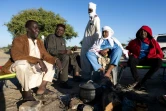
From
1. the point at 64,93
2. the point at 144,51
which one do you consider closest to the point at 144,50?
the point at 144,51

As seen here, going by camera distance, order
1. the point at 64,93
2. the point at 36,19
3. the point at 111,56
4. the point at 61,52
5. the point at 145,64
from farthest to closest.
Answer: the point at 36,19 < the point at 61,52 < the point at 145,64 < the point at 111,56 < the point at 64,93

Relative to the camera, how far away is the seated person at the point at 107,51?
5160mm

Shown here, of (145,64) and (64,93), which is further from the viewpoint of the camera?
(145,64)

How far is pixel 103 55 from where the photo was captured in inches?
211

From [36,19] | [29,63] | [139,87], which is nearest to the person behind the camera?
[29,63]

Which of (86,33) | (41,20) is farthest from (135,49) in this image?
(41,20)

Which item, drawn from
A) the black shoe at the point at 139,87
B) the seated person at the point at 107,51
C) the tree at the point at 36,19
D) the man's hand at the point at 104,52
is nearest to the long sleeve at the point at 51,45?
the seated person at the point at 107,51

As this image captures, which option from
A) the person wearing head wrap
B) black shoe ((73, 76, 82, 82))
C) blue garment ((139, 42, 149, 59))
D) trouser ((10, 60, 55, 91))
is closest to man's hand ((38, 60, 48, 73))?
trouser ((10, 60, 55, 91))

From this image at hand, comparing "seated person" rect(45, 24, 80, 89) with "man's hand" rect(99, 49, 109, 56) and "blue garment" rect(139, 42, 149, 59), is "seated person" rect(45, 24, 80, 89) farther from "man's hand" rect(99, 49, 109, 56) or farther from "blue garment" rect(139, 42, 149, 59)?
"blue garment" rect(139, 42, 149, 59)

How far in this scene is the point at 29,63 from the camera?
4.30 metres

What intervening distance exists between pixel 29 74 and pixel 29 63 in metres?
0.23

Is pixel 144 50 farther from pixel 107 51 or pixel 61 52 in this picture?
pixel 61 52

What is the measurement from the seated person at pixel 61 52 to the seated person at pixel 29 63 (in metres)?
0.74

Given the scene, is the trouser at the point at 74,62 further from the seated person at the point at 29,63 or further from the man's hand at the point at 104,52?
the seated person at the point at 29,63
